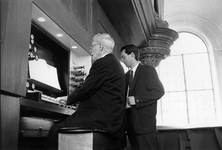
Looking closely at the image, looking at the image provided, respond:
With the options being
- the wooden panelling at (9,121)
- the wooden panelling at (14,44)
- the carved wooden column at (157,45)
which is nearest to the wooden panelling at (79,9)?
the wooden panelling at (14,44)

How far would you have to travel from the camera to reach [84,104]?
7.06 feet

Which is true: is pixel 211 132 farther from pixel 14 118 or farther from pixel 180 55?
pixel 180 55

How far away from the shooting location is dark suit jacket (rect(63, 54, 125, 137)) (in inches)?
80.3

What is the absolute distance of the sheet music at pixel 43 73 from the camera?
2.59 meters

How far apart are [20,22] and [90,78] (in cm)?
68

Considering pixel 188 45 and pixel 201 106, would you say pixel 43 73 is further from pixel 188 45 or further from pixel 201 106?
pixel 188 45

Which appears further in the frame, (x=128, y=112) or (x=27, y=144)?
(x=128, y=112)

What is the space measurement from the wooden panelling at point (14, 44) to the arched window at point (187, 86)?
879 centimetres

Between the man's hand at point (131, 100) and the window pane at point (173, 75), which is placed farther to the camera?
the window pane at point (173, 75)

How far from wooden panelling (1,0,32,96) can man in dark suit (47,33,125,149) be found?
50cm

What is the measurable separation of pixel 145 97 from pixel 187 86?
7.79 metres

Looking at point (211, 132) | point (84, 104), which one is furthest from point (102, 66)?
point (211, 132)

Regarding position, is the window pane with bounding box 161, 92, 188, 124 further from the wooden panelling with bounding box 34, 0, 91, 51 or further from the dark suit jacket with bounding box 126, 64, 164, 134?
the wooden panelling with bounding box 34, 0, 91, 51

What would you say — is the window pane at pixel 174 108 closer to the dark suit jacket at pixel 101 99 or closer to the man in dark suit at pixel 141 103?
the man in dark suit at pixel 141 103
